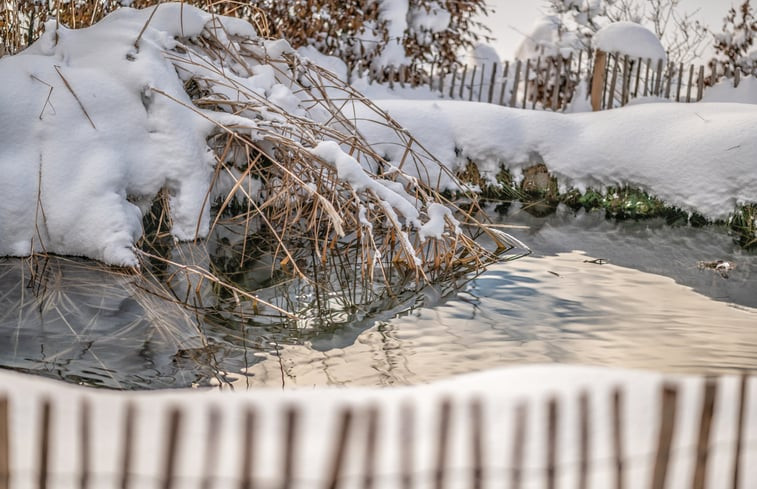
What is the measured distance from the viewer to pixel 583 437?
108 centimetres

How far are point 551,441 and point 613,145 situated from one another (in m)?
6.62

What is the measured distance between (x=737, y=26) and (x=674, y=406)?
1400cm

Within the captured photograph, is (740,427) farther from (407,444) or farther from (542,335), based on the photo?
(542,335)

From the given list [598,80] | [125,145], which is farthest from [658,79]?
[125,145]

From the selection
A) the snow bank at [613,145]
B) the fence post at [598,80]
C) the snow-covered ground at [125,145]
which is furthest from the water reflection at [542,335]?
the fence post at [598,80]

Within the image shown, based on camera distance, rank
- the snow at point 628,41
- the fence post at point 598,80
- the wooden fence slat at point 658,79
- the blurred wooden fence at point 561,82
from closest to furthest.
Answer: the snow at point 628,41 → the fence post at point 598,80 → the blurred wooden fence at point 561,82 → the wooden fence slat at point 658,79

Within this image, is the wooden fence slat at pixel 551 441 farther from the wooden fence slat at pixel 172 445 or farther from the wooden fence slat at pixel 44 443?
the wooden fence slat at pixel 44 443

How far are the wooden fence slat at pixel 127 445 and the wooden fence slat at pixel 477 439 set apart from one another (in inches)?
→ 18.1

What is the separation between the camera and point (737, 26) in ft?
42.6

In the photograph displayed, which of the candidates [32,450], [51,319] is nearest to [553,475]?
[32,450]

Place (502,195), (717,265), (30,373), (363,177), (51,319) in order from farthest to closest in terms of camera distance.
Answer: (502,195), (717,265), (363,177), (51,319), (30,373)

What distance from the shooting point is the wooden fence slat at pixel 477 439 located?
3.18ft

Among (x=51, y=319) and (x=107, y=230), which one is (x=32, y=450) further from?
(x=107, y=230)

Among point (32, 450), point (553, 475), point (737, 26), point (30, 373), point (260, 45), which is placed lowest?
point (30, 373)
